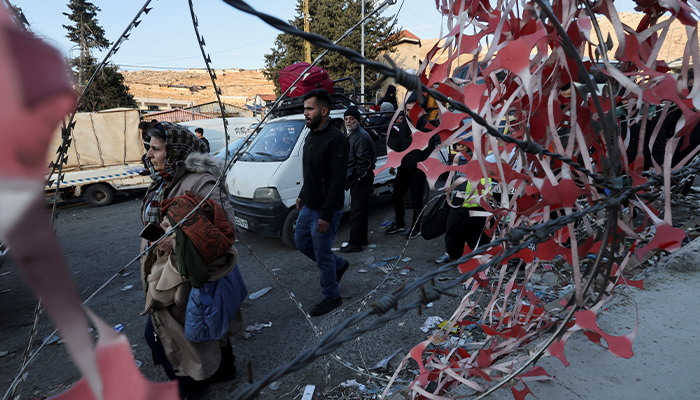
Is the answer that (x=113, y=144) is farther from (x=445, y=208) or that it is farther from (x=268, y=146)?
(x=445, y=208)

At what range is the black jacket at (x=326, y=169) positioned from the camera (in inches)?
127

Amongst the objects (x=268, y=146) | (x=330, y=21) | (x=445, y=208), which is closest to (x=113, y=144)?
(x=268, y=146)

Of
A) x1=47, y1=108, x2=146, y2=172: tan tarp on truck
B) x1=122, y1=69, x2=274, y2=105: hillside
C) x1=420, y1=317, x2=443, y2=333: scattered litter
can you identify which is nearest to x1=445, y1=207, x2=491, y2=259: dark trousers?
x1=420, y1=317, x2=443, y2=333: scattered litter

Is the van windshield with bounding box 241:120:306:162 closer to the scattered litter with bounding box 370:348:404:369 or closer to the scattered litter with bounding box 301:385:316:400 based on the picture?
the scattered litter with bounding box 370:348:404:369

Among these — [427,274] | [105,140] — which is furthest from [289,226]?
[105,140]

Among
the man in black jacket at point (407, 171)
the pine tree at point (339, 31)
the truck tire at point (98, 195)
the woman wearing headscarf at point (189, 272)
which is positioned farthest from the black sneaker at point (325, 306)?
the pine tree at point (339, 31)

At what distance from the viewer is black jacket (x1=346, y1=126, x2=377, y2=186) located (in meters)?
4.92

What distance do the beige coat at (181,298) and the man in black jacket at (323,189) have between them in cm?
104

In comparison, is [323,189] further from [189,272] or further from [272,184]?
[272,184]

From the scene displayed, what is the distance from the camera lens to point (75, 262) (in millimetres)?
5297

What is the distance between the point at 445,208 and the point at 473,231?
36cm

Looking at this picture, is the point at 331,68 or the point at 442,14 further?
the point at 331,68

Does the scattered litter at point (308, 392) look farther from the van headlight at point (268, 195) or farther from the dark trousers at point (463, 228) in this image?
the van headlight at point (268, 195)

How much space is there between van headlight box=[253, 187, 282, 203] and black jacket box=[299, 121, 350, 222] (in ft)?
5.32
